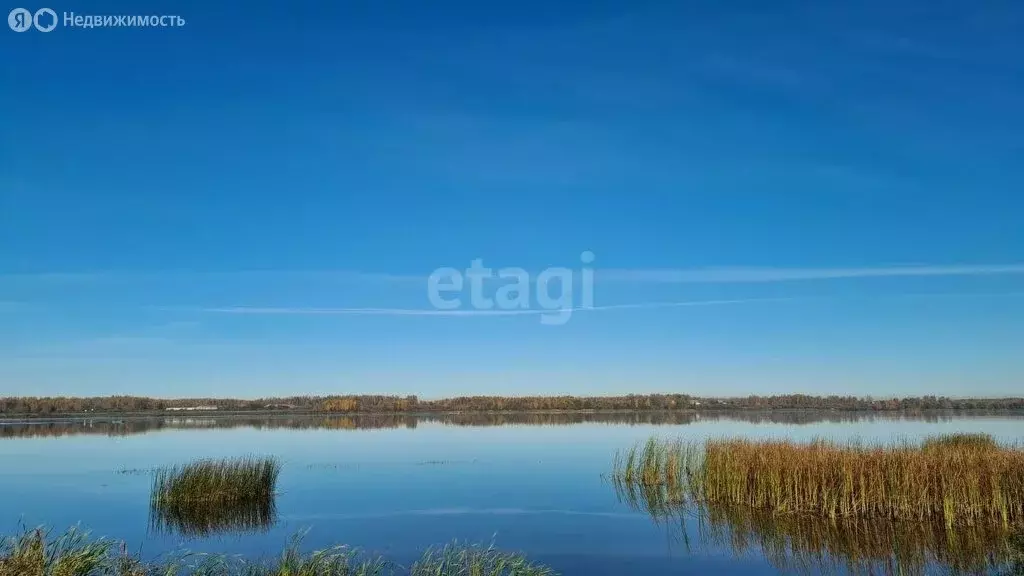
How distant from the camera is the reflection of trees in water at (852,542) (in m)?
11.5

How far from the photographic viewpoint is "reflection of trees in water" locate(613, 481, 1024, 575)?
11516mm

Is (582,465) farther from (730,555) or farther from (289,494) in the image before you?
(730,555)

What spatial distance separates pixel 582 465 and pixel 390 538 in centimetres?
1300

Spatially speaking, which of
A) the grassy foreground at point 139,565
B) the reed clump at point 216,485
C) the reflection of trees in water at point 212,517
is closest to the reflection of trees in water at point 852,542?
the grassy foreground at point 139,565

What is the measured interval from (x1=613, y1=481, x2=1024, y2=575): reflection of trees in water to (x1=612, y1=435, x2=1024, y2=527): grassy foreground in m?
0.45

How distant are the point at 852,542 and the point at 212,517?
12545 millimetres

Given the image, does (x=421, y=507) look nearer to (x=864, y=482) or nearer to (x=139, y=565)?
(x=139, y=565)

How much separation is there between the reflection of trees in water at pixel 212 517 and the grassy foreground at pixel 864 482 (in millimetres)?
9517

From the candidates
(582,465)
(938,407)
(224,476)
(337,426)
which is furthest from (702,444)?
(938,407)

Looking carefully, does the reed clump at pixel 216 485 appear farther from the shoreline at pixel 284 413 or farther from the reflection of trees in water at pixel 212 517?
the shoreline at pixel 284 413

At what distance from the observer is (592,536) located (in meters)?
14.4

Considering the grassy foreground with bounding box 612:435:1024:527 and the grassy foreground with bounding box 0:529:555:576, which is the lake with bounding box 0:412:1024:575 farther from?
the grassy foreground with bounding box 0:529:555:576

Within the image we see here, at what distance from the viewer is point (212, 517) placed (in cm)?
1619

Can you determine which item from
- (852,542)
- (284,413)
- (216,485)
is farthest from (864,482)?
(284,413)
